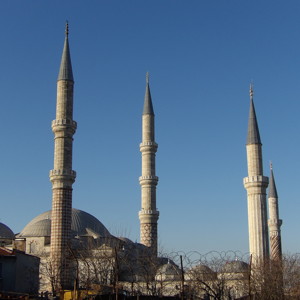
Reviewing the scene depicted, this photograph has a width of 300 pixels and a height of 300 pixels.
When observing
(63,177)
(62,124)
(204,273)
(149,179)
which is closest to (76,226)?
(149,179)

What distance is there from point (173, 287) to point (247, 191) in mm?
7762

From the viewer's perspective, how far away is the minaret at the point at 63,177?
31625 mm

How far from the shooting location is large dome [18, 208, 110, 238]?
1554 inches

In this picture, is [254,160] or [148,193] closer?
[254,160]

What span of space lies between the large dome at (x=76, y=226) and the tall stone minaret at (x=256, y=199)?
1143 cm

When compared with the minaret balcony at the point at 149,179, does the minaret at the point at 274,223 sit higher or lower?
lower

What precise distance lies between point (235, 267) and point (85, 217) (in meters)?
13.8

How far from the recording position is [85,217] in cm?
4438

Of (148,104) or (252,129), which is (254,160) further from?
(148,104)

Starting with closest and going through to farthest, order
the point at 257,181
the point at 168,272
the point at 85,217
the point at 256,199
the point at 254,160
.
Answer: the point at 257,181 < the point at 256,199 < the point at 168,272 < the point at 254,160 < the point at 85,217

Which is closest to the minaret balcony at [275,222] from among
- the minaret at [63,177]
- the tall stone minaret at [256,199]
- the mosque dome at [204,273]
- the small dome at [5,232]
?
the tall stone minaret at [256,199]

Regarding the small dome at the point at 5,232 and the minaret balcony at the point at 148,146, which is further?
the small dome at the point at 5,232

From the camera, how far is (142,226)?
4003cm

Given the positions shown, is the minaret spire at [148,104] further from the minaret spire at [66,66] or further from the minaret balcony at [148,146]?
the minaret spire at [66,66]
